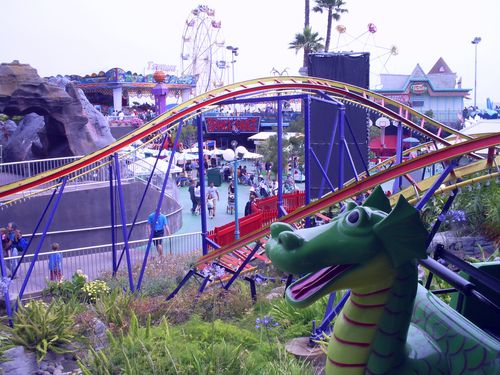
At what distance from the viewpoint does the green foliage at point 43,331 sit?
6266mm

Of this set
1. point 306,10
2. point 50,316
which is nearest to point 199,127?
point 50,316

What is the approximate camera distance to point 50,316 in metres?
6.55

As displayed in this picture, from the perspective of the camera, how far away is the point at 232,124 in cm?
4128

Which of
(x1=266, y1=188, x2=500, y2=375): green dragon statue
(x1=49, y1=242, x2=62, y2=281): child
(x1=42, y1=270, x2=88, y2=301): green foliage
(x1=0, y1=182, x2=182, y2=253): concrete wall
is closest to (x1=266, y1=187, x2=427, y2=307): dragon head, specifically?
(x1=266, y1=188, x2=500, y2=375): green dragon statue

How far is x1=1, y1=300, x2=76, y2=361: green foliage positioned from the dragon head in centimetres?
460

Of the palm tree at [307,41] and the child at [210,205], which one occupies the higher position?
the palm tree at [307,41]

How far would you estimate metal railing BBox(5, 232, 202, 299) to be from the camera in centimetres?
991

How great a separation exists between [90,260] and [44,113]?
33.3ft

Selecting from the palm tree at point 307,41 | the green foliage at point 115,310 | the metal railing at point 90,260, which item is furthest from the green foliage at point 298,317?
the palm tree at point 307,41

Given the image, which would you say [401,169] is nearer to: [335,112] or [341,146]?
[341,146]

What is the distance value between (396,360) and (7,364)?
465 cm

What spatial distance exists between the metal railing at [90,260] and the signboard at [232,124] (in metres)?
29.5

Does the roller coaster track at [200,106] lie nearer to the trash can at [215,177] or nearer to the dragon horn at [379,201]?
the dragon horn at [379,201]

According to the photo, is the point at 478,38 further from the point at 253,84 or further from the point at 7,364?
the point at 7,364
